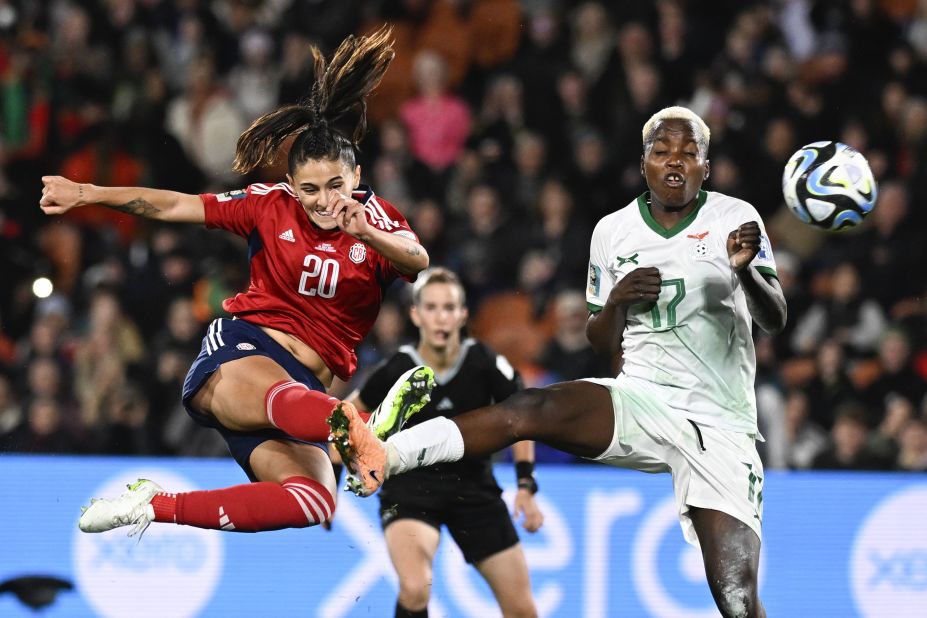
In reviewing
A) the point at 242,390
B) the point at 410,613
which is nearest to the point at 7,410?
the point at 410,613

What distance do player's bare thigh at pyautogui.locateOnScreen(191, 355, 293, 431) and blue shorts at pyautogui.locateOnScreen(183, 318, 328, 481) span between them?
3 centimetres

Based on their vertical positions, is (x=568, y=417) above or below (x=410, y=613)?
above

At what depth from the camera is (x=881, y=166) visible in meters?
9.52

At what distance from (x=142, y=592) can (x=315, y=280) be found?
121 inches

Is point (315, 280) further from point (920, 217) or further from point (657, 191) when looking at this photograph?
point (920, 217)

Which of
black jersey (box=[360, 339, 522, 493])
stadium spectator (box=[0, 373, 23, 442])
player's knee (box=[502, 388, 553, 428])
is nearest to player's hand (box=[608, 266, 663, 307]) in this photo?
player's knee (box=[502, 388, 553, 428])

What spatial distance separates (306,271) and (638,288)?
1.30 meters

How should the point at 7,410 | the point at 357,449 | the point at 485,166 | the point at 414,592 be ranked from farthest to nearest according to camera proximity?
the point at 485,166, the point at 7,410, the point at 414,592, the point at 357,449

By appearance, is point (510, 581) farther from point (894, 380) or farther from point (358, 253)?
point (894, 380)

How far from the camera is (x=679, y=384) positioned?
5277 millimetres

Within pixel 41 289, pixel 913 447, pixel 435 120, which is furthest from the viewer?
pixel 435 120

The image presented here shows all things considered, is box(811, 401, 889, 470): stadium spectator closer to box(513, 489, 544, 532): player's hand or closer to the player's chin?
box(513, 489, 544, 532): player's hand

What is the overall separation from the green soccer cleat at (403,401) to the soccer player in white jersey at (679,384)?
0.08 meters

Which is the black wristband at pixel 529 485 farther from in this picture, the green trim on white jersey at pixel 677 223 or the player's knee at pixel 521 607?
the green trim on white jersey at pixel 677 223
